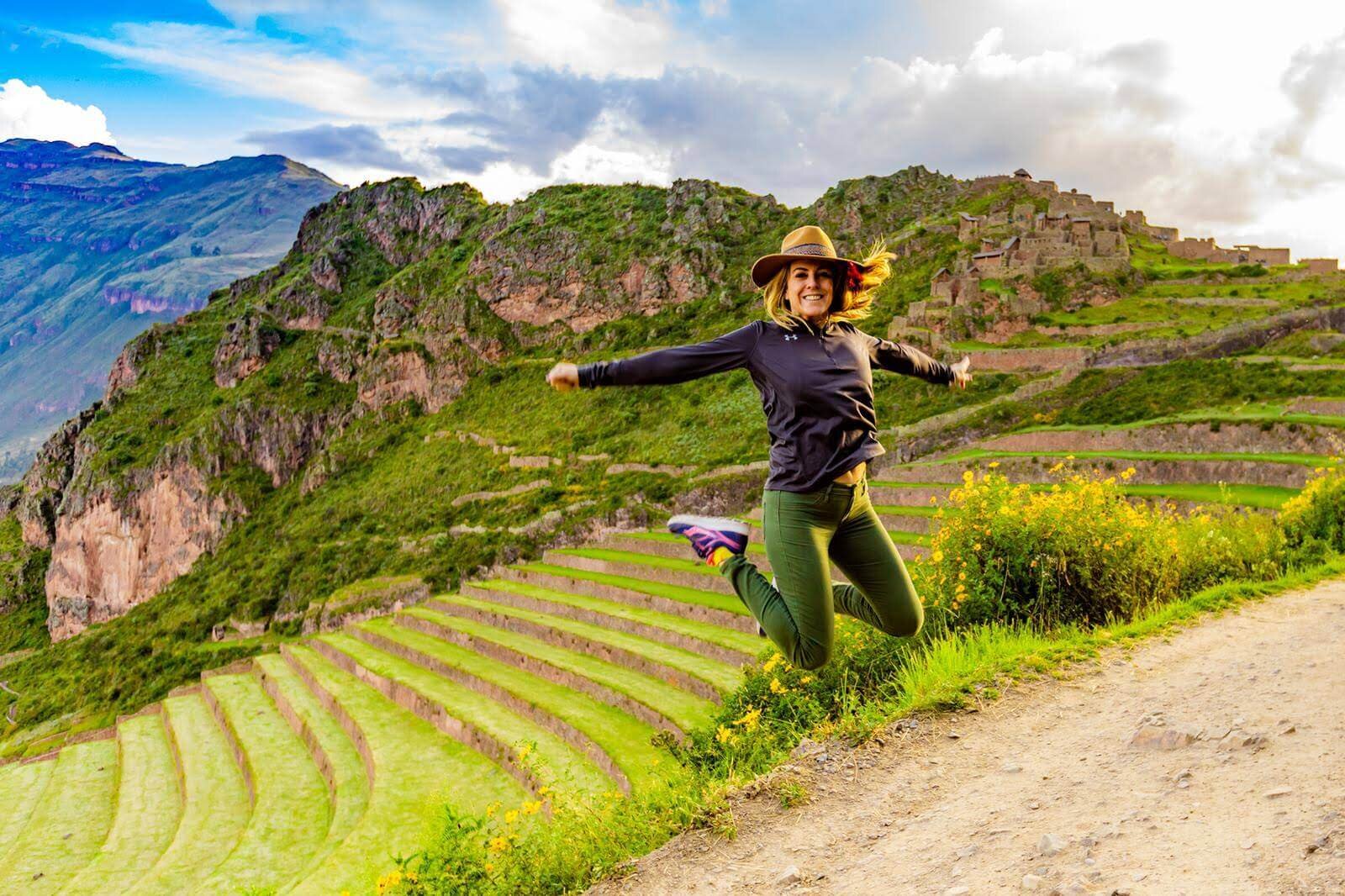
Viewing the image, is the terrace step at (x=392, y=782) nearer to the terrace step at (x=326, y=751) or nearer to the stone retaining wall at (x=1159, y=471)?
the terrace step at (x=326, y=751)

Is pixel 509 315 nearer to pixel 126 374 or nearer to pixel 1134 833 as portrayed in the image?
pixel 126 374

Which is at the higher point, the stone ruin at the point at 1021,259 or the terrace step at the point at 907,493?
the stone ruin at the point at 1021,259

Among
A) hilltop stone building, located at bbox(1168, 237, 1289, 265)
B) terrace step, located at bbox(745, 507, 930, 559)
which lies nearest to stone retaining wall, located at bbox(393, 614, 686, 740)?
terrace step, located at bbox(745, 507, 930, 559)

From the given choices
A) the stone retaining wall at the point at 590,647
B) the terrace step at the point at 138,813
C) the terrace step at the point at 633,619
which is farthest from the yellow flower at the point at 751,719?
the terrace step at the point at 138,813

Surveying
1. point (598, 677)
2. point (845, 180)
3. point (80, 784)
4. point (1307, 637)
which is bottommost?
point (80, 784)

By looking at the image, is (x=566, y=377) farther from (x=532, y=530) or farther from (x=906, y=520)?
(x=532, y=530)

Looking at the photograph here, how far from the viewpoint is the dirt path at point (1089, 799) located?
317cm

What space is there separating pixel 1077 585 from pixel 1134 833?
12.1 ft

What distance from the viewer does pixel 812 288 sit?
424cm

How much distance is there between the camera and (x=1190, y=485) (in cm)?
1584

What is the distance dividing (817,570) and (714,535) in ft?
2.53

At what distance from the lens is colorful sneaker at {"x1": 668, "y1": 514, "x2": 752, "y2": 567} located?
4617 mm

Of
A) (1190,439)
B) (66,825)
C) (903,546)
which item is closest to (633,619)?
(903,546)

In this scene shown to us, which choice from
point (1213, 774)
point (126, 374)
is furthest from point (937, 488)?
point (126, 374)
